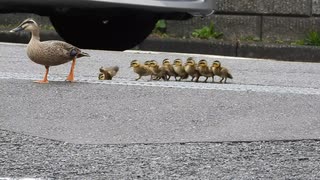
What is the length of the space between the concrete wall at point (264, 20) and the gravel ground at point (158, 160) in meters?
8.44

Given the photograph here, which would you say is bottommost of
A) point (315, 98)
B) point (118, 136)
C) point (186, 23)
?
point (186, 23)

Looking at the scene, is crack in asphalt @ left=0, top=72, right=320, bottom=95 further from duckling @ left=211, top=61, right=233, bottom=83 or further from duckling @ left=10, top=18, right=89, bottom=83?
duckling @ left=10, top=18, right=89, bottom=83

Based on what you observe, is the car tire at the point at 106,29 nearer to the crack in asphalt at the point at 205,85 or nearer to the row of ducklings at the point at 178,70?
the row of ducklings at the point at 178,70

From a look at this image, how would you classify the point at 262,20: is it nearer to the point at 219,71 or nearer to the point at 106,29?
the point at 106,29

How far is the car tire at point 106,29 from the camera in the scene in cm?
984

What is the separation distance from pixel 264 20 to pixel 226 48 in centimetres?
103

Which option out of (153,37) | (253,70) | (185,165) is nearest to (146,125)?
(185,165)

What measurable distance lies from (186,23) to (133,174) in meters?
9.54

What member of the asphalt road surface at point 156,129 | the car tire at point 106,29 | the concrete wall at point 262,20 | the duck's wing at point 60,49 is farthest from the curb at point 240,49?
the duck's wing at point 60,49

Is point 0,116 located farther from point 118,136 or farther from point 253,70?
point 253,70

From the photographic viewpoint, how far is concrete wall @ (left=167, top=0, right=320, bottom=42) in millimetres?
14164

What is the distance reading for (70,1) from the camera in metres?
8.74

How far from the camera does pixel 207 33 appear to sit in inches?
551


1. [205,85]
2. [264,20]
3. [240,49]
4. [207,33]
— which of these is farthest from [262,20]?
[205,85]
